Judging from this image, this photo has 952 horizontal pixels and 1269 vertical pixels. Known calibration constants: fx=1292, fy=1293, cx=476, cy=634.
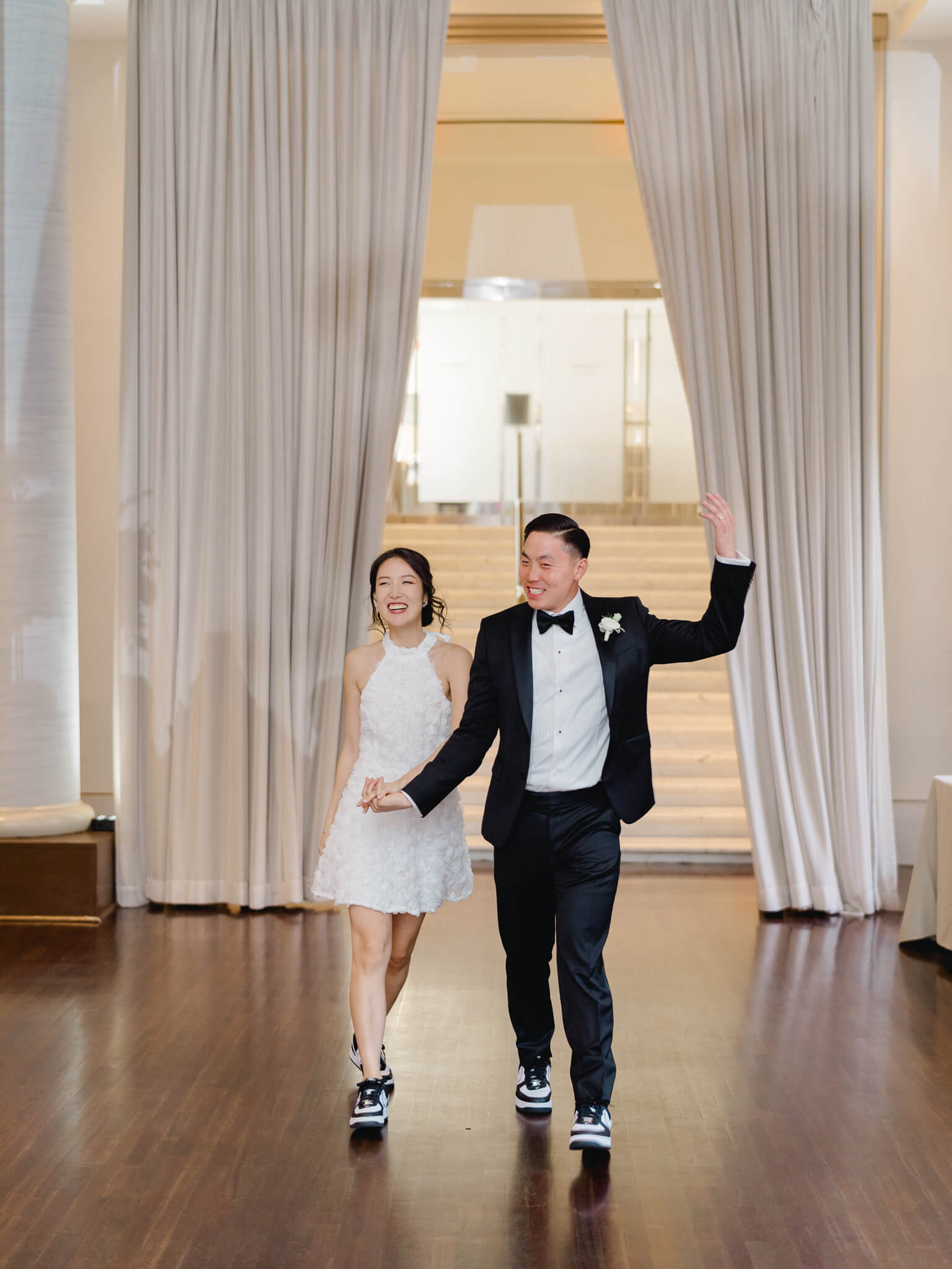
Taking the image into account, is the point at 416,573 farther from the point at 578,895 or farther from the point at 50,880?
the point at 50,880

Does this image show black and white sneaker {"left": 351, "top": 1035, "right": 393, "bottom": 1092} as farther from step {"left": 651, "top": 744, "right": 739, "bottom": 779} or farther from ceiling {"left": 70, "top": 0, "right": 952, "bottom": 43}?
ceiling {"left": 70, "top": 0, "right": 952, "bottom": 43}

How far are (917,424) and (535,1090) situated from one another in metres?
4.35

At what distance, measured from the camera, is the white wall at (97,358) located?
6.53m

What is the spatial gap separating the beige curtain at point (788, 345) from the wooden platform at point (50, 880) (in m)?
2.81

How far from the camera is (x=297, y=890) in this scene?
5.58 metres

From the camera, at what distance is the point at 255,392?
5617 mm

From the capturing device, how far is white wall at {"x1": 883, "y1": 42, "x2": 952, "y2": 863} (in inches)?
252

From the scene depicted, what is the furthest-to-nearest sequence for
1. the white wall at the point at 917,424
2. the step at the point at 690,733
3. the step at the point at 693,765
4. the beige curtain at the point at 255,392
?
the step at the point at 690,733
the step at the point at 693,765
the white wall at the point at 917,424
the beige curtain at the point at 255,392

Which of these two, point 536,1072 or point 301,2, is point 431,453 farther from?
point 536,1072

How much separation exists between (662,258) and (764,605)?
1.59 meters

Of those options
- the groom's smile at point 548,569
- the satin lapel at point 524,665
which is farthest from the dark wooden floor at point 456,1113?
the groom's smile at point 548,569

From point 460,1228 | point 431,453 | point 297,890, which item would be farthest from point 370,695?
point 431,453

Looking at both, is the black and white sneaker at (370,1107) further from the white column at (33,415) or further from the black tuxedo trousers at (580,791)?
the white column at (33,415)

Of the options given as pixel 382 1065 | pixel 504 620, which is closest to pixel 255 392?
pixel 504 620
